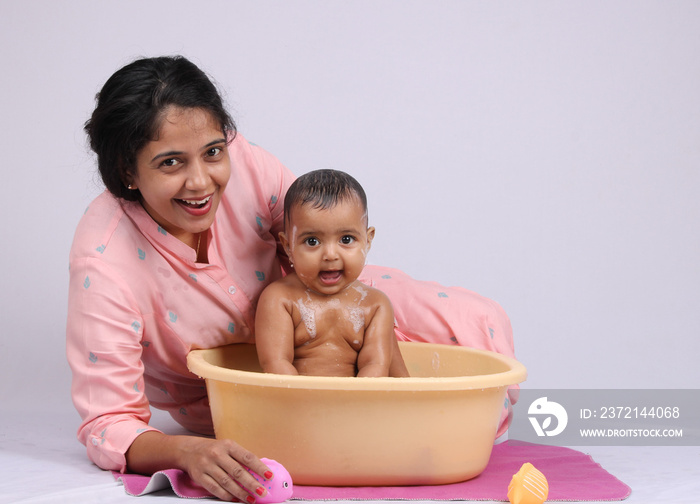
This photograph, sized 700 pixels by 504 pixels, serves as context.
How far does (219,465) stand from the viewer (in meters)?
1.94

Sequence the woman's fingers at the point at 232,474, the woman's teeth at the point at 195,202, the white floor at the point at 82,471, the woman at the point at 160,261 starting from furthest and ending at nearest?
the woman's teeth at the point at 195,202
the woman at the point at 160,261
the white floor at the point at 82,471
the woman's fingers at the point at 232,474

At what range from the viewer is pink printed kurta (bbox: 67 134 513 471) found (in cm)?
223

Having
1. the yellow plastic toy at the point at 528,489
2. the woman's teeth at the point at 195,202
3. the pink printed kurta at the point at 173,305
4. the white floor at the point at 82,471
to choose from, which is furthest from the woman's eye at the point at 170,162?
the yellow plastic toy at the point at 528,489

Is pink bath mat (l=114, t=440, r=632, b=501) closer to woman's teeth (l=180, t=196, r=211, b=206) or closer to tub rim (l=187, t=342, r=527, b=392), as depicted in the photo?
tub rim (l=187, t=342, r=527, b=392)

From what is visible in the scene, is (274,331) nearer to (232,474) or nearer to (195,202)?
(195,202)

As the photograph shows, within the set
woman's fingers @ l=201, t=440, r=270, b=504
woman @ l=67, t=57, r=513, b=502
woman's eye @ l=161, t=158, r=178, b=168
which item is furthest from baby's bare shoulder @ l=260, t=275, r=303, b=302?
woman's fingers @ l=201, t=440, r=270, b=504

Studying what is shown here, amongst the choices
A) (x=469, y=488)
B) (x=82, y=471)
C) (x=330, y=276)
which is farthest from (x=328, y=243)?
(x=82, y=471)

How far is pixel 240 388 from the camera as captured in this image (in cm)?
205

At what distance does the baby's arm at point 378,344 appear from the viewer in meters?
2.34

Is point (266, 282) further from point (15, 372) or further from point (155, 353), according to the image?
point (15, 372)

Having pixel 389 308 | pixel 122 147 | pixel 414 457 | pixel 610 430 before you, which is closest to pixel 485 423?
pixel 414 457

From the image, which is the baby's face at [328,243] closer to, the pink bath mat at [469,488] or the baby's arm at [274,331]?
the baby's arm at [274,331]

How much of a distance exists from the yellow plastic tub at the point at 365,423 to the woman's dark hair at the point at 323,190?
475mm

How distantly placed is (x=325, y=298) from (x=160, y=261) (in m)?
0.42
